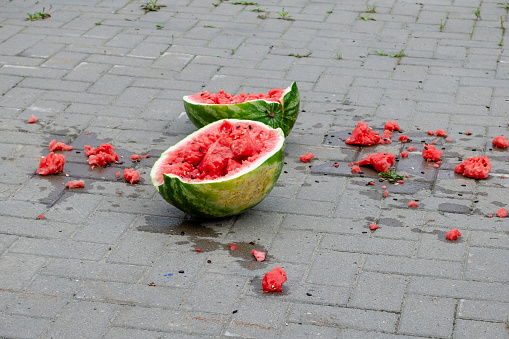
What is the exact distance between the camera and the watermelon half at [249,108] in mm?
5234

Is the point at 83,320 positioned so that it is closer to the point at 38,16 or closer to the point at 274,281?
the point at 274,281

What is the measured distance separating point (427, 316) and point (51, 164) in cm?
296

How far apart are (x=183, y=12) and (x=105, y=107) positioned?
10.1 feet

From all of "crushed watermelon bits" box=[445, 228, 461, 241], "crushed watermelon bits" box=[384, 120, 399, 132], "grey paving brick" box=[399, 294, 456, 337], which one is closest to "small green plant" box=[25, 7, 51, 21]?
"crushed watermelon bits" box=[384, 120, 399, 132]

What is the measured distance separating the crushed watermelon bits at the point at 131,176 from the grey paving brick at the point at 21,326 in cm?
161

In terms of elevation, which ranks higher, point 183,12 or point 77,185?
→ point 77,185

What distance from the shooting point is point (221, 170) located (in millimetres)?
4500

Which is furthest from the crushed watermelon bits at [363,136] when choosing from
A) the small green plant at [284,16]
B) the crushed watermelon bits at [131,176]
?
the small green plant at [284,16]

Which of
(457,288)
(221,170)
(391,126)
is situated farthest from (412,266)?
(391,126)

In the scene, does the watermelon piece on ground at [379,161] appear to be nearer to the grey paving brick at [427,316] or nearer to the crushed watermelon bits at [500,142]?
the crushed watermelon bits at [500,142]

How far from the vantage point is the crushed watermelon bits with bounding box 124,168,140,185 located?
16.6ft

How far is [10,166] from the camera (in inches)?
210

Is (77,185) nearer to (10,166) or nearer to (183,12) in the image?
(10,166)

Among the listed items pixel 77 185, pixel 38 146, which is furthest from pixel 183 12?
pixel 77 185
